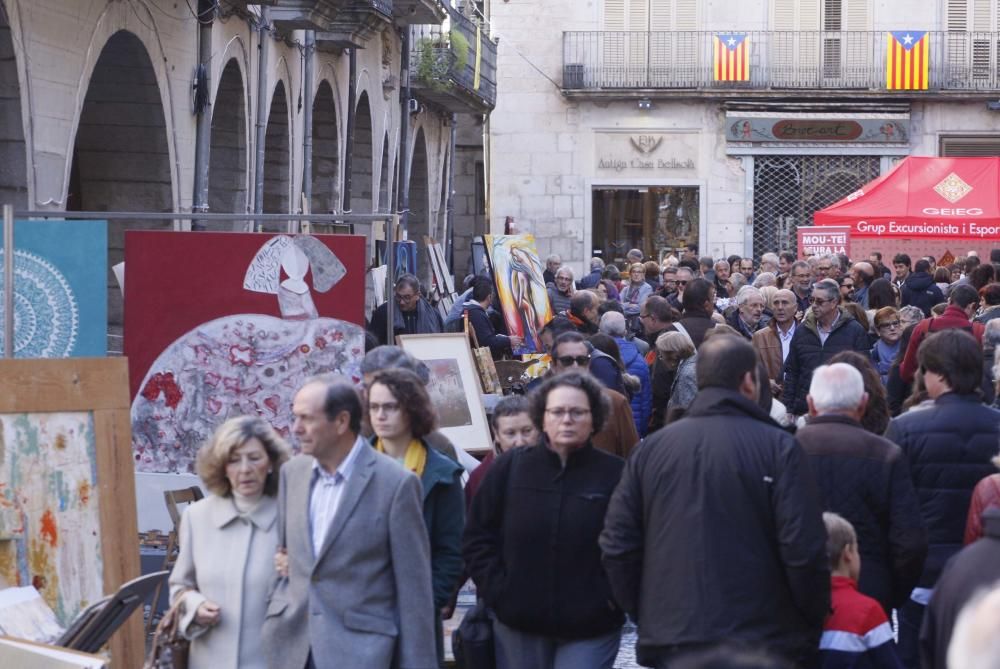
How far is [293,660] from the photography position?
5.32 m

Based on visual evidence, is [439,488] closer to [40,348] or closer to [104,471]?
[104,471]

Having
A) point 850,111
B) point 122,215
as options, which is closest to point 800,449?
point 122,215

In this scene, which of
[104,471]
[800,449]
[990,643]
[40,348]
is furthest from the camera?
[40,348]

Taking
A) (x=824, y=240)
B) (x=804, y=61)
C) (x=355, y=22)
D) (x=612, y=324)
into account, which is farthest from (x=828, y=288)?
(x=804, y=61)

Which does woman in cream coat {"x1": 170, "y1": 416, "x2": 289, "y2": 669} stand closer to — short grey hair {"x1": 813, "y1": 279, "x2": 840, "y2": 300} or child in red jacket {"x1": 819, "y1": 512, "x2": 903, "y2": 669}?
child in red jacket {"x1": 819, "y1": 512, "x2": 903, "y2": 669}

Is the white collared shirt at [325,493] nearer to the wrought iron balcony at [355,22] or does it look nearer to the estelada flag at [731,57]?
the wrought iron balcony at [355,22]

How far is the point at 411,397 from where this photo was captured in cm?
586

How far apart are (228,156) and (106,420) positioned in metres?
10.2

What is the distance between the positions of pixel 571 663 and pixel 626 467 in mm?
791

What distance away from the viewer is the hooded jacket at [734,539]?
16.4 feet

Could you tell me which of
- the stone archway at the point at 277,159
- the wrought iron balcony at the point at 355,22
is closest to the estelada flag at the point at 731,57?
the wrought iron balcony at the point at 355,22

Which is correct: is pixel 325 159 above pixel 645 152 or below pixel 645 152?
below

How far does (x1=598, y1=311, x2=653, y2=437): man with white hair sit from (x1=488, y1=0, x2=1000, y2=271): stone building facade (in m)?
23.7

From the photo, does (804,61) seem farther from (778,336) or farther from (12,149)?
(12,149)
